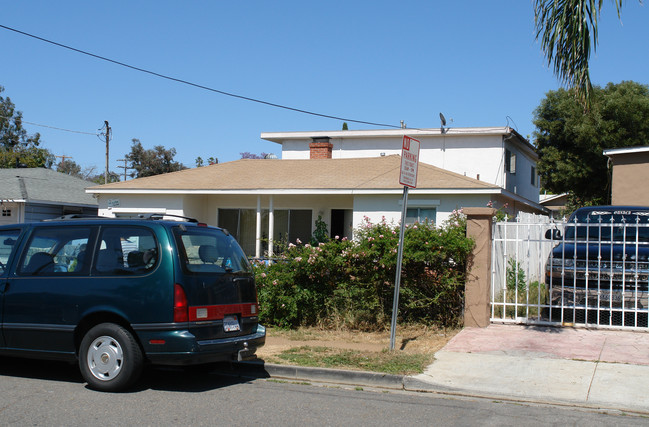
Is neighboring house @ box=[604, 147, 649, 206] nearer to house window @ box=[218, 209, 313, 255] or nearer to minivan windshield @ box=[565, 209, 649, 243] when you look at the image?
minivan windshield @ box=[565, 209, 649, 243]

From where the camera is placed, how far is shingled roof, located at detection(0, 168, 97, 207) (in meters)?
24.5

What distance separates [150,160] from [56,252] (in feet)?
152

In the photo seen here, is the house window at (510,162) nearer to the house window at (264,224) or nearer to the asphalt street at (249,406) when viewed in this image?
the house window at (264,224)

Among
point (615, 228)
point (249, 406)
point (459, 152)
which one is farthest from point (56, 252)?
point (459, 152)

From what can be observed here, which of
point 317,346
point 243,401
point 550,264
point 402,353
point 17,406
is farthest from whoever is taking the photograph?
point 550,264

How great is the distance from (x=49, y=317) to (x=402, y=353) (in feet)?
14.5

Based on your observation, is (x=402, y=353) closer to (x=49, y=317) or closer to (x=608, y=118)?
(x=49, y=317)

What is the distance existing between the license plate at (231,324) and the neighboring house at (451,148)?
17491 mm

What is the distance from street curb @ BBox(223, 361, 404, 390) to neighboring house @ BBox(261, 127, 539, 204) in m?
16.8

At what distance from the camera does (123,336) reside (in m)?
6.55

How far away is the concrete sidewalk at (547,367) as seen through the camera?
670 cm

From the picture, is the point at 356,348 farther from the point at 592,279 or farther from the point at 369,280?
the point at 592,279

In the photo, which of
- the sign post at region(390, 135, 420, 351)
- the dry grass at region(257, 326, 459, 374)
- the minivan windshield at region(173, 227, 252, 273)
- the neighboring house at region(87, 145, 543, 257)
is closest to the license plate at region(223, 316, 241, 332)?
the minivan windshield at region(173, 227, 252, 273)

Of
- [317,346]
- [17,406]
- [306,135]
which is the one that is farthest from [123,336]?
[306,135]
